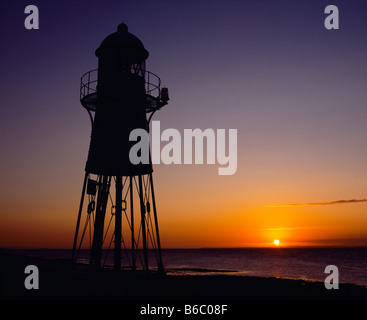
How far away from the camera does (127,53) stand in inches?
774

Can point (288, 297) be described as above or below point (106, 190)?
below

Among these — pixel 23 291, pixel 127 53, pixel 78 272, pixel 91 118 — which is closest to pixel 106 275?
pixel 78 272

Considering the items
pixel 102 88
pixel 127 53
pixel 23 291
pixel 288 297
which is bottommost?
pixel 288 297

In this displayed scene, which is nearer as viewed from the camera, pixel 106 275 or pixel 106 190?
pixel 106 275

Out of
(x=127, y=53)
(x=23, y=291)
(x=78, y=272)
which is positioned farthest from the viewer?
(x=127, y=53)

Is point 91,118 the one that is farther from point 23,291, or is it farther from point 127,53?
point 23,291

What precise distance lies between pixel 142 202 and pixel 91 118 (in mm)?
5694
